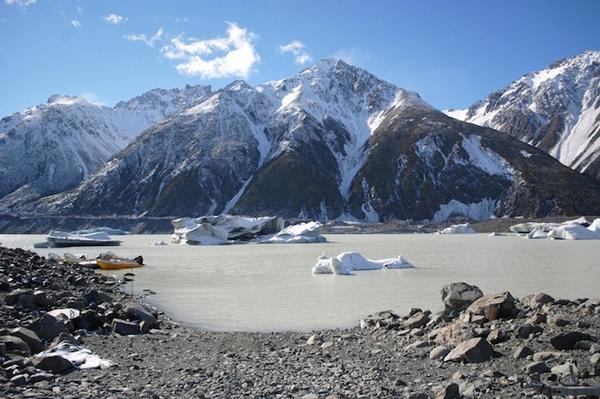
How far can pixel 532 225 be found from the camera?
125 meters

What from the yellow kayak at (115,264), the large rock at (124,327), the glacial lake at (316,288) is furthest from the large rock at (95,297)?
the yellow kayak at (115,264)

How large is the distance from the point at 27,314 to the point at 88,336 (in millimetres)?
2608

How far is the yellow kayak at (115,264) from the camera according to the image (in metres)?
45.3

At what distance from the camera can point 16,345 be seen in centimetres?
1204

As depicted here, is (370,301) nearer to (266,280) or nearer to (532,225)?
(266,280)

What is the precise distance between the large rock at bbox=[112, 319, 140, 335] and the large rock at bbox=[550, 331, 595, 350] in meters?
11.5

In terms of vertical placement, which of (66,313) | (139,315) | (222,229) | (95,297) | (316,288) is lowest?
(316,288)

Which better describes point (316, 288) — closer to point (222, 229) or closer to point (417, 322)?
point (417, 322)

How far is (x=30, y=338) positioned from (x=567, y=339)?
465 inches

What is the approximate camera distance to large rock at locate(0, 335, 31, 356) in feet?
39.0

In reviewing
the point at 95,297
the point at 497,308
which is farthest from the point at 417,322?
the point at 95,297

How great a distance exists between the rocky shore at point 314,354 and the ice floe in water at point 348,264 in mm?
20225

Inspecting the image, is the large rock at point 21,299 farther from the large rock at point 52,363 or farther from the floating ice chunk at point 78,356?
the large rock at point 52,363

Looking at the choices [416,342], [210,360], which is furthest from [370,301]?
[210,360]
